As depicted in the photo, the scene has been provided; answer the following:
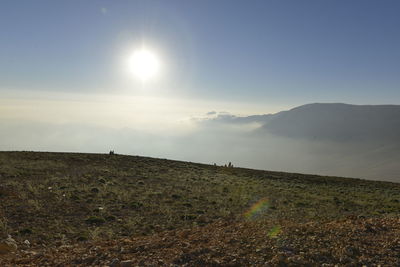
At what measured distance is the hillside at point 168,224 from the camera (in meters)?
7.35

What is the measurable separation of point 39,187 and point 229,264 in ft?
59.2

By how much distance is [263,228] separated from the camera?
9961mm

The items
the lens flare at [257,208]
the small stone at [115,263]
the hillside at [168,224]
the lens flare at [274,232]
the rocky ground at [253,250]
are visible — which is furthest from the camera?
the lens flare at [257,208]

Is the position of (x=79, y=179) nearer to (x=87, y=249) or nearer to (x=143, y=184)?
(x=143, y=184)

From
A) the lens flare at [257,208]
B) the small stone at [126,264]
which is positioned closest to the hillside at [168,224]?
the lens flare at [257,208]

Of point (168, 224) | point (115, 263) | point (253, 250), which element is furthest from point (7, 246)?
point (253, 250)

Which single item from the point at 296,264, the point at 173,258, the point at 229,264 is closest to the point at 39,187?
the point at 173,258

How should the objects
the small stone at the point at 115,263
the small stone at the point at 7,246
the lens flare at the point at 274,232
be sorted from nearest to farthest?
the small stone at the point at 115,263 < the lens flare at the point at 274,232 < the small stone at the point at 7,246

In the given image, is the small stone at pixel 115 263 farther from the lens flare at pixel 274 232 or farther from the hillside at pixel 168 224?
the lens flare at pixel 274 232

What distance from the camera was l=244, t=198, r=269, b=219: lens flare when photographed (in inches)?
622

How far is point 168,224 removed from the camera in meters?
13.6

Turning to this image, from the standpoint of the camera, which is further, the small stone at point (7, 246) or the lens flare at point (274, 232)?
the small stone at point (7, 246)

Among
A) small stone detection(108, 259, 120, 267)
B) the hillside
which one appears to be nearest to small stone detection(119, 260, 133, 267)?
small stone detection(108, 259, 120, 267)

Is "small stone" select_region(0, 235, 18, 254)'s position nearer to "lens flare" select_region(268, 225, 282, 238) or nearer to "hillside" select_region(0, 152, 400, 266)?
"hillside" select_region(0, 152, 400, 266)
